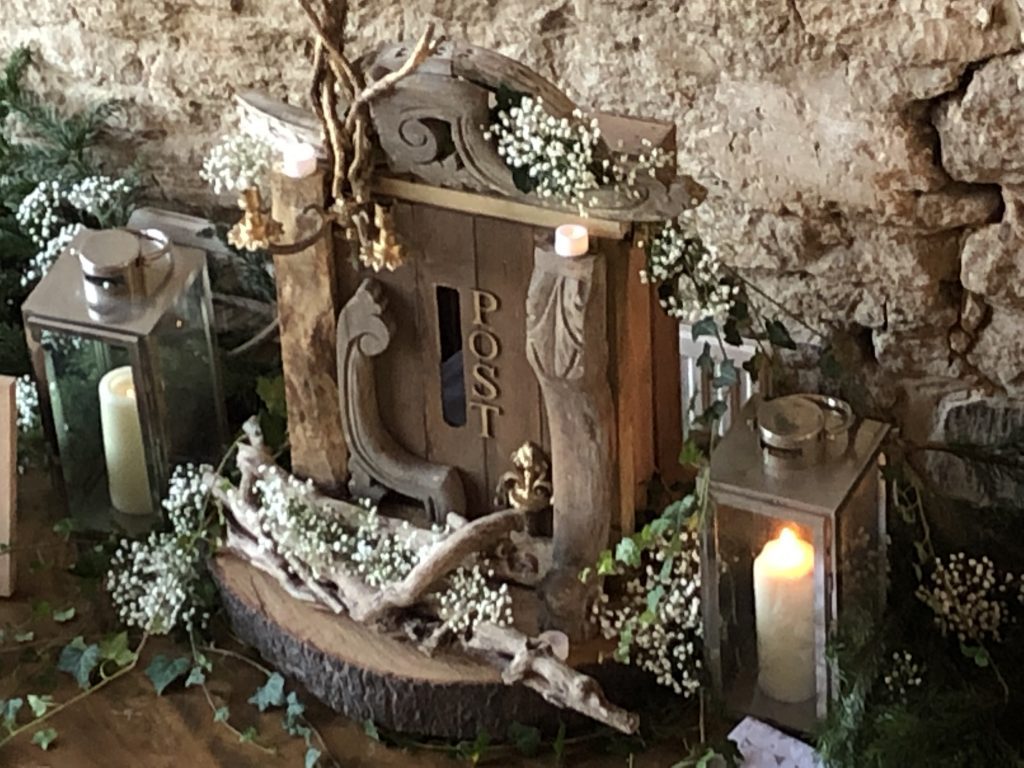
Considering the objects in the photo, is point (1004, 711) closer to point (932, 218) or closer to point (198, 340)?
point (932, 218)

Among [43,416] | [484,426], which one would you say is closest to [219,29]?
[43,416]

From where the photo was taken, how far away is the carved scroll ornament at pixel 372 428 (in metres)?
1.49

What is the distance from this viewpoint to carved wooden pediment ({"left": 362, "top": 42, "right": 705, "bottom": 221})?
1329 mm

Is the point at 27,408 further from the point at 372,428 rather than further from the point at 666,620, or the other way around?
the point at 666,620

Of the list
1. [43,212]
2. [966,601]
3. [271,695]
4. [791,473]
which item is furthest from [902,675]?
[43,212]

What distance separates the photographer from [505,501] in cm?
152

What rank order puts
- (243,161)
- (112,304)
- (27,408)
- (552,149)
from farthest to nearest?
1. (27,408)
2. (112,304)
3. (243,161)
4. (552,149)

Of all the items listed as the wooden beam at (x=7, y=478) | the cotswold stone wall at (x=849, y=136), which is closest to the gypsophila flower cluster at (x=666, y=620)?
the cotswold stone wall at (x=849, y=136)

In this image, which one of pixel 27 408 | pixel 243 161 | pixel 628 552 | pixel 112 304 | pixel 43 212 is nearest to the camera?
pixel 628 552

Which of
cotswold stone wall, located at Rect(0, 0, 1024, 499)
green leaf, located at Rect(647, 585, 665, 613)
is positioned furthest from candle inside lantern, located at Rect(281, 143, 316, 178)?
green leaf, located at Rect(647, 585, 665, 613)

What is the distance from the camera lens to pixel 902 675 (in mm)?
1407

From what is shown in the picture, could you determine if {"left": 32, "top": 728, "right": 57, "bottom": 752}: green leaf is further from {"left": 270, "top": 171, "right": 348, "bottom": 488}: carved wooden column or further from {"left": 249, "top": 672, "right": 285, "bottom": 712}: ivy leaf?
{"left": 270, "top": 171, "right": 348, "bottom": 488}: carved wooden column

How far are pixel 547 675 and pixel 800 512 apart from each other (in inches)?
10.5

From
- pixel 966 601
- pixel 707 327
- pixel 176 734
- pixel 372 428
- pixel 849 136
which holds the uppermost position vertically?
pixel 849 136
